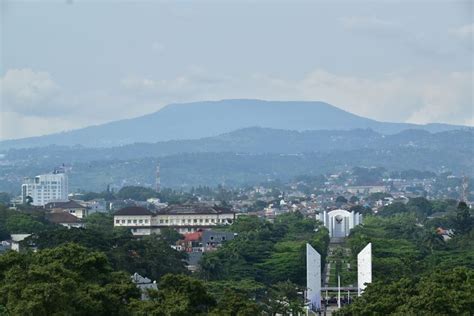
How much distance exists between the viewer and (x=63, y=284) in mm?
23094

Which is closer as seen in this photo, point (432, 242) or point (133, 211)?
point (432, 242)

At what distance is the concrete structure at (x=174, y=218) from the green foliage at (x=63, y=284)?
45330 mm

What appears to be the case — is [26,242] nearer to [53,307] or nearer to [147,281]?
[147,281]

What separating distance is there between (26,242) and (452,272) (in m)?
18.3

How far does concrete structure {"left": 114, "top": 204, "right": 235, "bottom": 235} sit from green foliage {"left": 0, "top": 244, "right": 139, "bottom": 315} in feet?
149

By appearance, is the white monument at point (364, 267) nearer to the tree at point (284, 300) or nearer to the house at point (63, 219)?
the tree at point (284, 300)

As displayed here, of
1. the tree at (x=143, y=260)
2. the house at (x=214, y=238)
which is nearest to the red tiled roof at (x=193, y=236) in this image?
the house at (x=214, y=238)

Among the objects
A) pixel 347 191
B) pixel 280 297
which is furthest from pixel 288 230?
pixel 347 191

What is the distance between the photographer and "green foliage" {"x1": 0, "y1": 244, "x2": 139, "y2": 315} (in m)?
22.3

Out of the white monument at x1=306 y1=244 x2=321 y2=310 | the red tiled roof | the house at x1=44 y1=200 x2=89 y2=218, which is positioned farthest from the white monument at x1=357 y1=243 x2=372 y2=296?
the house at x1=44 y1=200 x2=89 y2=218

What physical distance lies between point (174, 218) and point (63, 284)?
5461cm

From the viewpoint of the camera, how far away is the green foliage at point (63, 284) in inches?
880

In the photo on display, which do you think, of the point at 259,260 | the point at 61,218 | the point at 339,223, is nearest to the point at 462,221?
the point at 339,223

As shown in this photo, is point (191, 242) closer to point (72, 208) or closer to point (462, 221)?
point (462, 221)
